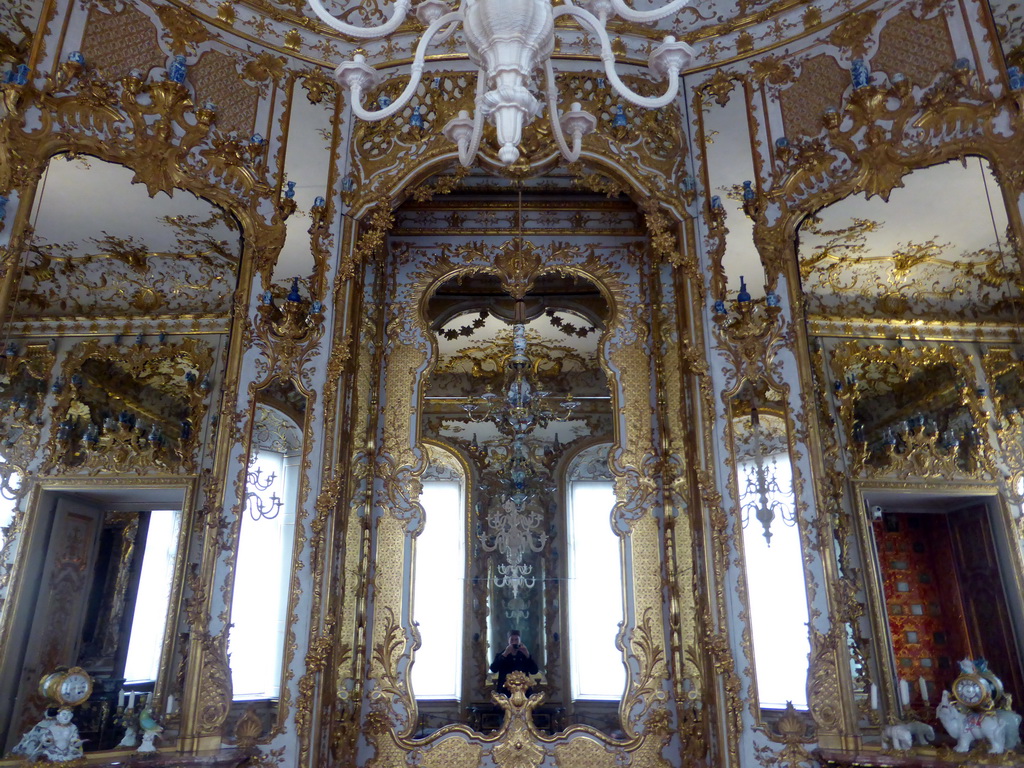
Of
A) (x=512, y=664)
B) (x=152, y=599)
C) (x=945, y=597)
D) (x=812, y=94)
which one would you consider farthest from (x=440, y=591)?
(x=812, y=94)

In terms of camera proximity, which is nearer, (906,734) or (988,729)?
(988,729)

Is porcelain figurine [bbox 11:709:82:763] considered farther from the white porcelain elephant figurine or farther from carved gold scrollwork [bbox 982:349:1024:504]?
carved gold scrollwork [bbox 982:349:1024:504]

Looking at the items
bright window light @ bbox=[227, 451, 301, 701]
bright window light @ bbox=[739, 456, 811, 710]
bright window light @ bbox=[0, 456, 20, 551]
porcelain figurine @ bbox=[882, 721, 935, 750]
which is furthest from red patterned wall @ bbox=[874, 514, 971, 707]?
bright window light @ bbox=[0, 456, 20, 551]

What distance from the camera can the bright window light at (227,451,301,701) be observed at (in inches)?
154

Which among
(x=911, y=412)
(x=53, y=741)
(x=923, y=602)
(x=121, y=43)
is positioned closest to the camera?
(x=53, y=741)

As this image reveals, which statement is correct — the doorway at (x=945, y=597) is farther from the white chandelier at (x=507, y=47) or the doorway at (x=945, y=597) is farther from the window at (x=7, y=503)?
the window at (x=7, y=503)

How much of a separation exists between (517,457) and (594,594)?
0.93 metres

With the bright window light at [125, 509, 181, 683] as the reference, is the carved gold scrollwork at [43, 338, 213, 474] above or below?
above

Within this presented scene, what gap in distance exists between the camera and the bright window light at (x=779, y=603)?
3885 millimetres

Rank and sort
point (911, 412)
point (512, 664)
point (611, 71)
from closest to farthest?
1. point (611, 71)
2. point (911, 412)
3. point (512, 664)

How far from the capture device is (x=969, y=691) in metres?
3.45

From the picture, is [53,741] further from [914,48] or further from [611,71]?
[914,48]

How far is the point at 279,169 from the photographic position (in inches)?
188

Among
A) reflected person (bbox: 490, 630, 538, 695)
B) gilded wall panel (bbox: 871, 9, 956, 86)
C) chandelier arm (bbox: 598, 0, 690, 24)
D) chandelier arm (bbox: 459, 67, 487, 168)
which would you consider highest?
gilded wall panel (bbox: 871, 9, 956, 86)
